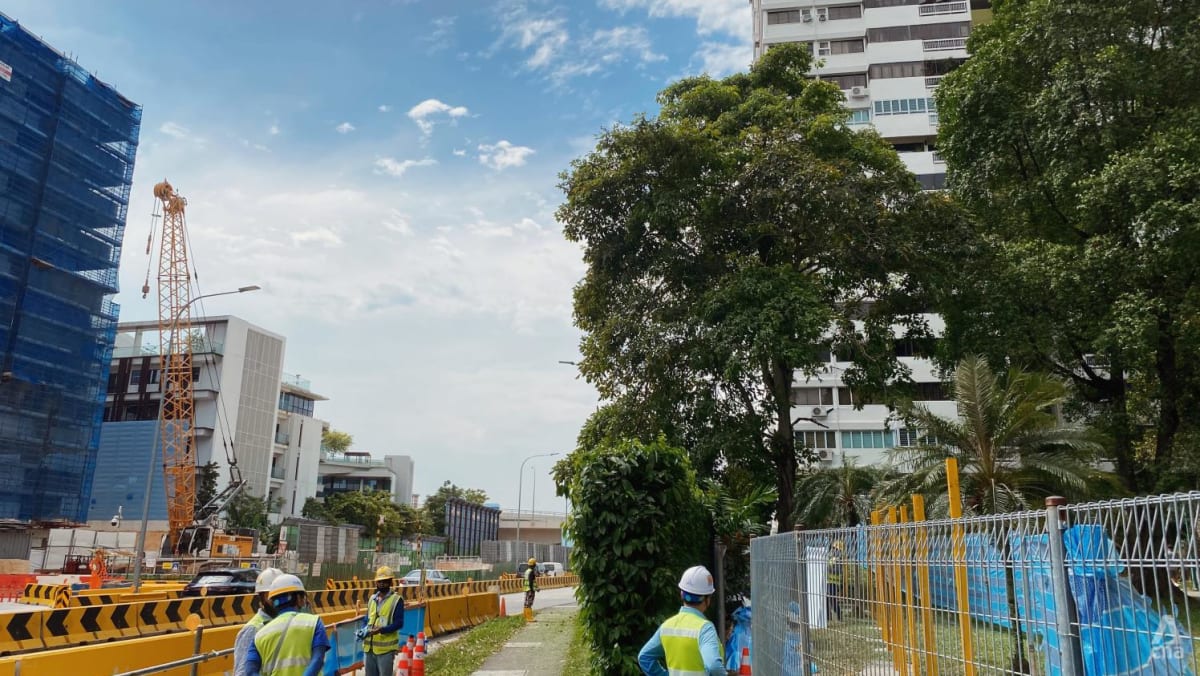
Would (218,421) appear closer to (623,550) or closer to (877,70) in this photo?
(877,70)

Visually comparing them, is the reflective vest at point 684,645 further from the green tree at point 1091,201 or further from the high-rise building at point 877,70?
the high-rise building at point 877,70

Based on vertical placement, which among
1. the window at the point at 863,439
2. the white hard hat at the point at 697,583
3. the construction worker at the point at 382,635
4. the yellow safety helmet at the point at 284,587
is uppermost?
the window at the point at 863,439

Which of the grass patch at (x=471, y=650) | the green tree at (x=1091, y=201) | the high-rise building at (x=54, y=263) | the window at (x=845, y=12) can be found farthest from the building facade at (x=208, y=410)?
the green tree at (x=1091, y=201)

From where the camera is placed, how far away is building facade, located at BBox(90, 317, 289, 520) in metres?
73.4

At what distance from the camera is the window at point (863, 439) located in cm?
4275

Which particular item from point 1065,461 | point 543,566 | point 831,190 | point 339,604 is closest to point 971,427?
point 1065,461

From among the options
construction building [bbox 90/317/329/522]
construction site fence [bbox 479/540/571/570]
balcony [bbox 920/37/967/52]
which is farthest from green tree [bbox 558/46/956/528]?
construction building [bbox 90/317/329/522]

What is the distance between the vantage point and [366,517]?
258ft

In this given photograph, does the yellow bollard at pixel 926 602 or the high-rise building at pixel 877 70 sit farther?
the high-rise building at pixel 877 70

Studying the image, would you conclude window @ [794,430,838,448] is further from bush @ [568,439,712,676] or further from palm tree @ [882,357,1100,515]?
bush @ [568,439,712,676]

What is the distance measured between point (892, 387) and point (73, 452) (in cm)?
5271

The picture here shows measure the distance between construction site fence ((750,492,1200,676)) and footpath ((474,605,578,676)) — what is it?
8.57 m

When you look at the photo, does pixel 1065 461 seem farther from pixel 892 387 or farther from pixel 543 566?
pixel 543 566

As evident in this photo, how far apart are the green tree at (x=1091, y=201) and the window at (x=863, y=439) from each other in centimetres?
1897
